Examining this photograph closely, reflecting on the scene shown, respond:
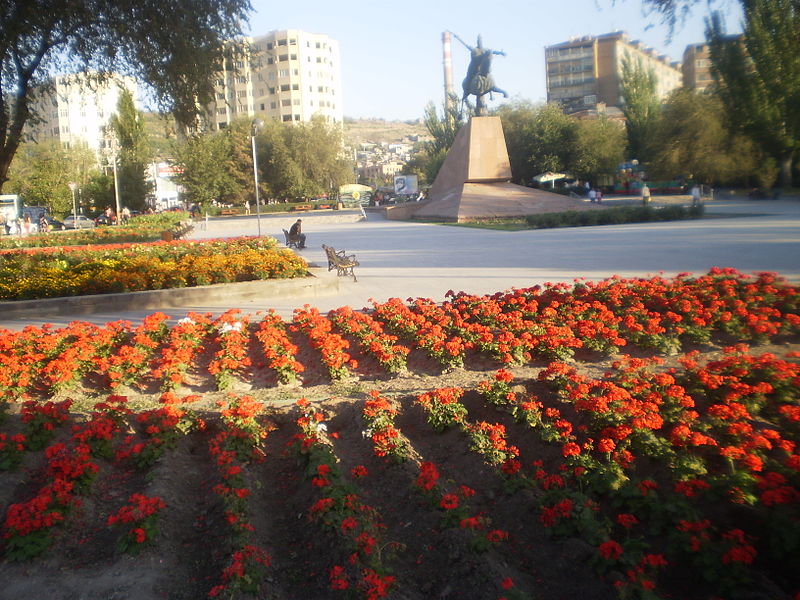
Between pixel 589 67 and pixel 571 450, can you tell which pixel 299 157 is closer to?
pixel 571 450

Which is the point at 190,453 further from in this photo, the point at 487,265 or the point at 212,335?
the point at 487,265

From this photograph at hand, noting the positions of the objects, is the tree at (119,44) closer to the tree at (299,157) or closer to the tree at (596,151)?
the tree at (596,151)

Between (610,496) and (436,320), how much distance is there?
13.3ft

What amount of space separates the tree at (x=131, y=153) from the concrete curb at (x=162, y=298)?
110 feet

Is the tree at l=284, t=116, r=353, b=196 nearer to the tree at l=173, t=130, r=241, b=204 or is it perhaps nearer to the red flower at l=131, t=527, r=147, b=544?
the tree at l=173, t=130, r=241, b=204

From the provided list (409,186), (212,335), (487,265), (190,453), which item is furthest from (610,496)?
(409,186)

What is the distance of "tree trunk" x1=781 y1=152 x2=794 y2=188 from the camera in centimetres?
3938

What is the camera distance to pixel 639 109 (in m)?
57.8

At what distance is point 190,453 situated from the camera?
15.6 feet

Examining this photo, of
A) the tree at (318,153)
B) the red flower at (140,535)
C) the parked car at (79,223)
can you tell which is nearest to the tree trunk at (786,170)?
the tree at (318,153)

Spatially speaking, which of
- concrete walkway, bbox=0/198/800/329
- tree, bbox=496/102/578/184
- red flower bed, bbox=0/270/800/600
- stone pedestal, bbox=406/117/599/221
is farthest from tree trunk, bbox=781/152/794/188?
red flower bed, bbox=0/270/800/600

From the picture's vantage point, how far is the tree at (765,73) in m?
7.55

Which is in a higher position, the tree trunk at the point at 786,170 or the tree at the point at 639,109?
Result: the tree at the point at 639,109

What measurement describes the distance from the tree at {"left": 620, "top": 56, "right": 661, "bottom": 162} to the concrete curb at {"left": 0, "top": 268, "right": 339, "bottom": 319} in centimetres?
5080
